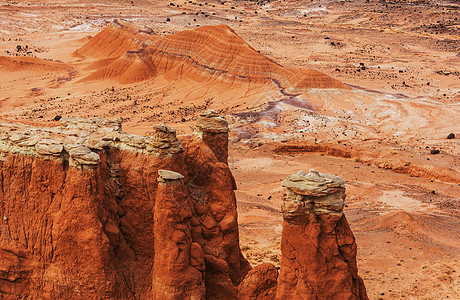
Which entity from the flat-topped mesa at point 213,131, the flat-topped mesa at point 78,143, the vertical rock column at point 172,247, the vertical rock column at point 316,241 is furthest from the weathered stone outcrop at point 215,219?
the vertical rock column at point 316,241

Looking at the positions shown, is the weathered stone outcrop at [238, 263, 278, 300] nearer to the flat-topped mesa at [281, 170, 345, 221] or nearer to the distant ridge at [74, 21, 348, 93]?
the flat-topped mesa at [281, 170, 345, 221]

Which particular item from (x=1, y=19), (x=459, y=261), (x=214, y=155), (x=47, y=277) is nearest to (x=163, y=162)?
(x=214, y=155)

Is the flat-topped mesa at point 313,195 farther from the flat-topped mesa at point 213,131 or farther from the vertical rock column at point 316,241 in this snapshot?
the flat-topped mesa at point 213,131

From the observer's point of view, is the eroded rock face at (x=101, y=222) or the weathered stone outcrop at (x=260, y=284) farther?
the weathered stone outcrop at (x=260, y=284)

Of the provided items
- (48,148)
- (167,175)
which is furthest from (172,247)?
(48,148)

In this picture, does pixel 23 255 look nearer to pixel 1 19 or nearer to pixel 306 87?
pixel 306 87

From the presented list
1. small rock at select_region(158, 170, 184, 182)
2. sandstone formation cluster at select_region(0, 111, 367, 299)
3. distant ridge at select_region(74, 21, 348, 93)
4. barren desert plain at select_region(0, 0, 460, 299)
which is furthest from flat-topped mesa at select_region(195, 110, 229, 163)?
distant ridge at select_region(74, 21, 348, 93)

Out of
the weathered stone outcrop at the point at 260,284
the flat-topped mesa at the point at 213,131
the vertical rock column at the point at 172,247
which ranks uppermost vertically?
the flat-topped mesa at the point at 213,131
